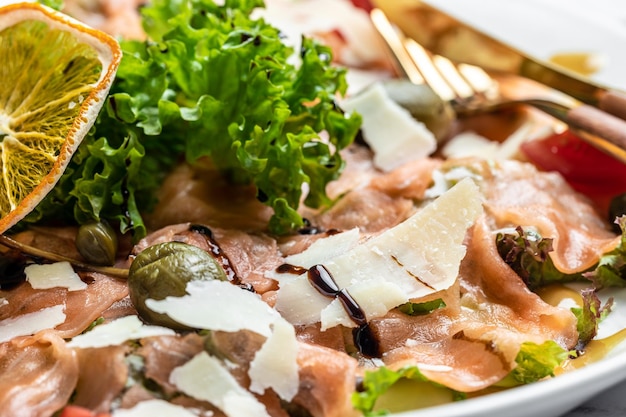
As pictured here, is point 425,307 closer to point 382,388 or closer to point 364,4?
point 382,388

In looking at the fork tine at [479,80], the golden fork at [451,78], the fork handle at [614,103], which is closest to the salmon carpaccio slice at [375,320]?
the fork handle at [614,103]

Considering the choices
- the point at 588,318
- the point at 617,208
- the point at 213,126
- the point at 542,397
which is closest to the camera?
the point at 542,397

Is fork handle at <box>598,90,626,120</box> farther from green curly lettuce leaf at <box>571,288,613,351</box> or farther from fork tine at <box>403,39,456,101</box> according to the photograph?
green curly lettuce leaf at <box>571,288,613,351</box>

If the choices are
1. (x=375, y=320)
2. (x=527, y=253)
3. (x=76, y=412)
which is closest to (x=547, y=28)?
(x=527, y=253)

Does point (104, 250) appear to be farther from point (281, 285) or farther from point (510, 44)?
point (510, 44)

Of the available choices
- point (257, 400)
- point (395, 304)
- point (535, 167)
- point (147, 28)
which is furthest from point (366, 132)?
point (257, 400)

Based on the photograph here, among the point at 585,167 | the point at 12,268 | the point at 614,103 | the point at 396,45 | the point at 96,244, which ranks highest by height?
the point at 614,103

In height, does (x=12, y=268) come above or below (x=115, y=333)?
below
